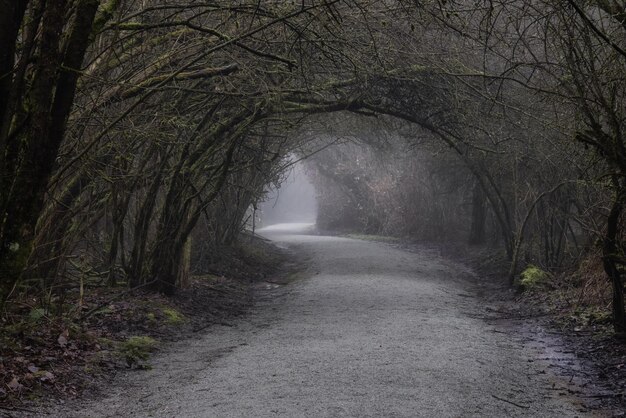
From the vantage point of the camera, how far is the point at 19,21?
585 cm

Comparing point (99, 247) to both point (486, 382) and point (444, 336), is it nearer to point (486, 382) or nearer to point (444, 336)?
point (444, 336)

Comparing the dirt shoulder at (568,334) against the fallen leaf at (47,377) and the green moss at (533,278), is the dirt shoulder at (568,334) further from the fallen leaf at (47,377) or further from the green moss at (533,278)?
the fallen leaf at (47,377)

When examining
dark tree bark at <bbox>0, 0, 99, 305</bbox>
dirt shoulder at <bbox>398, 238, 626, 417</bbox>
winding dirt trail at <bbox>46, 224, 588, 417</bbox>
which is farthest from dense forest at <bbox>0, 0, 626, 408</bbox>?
winding dirt trail at <bbox>46, 224, 588, 417</bbox>

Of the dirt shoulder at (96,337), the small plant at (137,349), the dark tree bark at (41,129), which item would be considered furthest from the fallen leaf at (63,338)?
the dark tree bark at (41,129)

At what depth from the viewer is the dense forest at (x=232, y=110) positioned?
6094 mm

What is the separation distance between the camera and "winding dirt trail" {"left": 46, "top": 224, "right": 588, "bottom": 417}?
595cm

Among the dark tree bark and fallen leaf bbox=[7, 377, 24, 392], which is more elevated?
the dark tree bark

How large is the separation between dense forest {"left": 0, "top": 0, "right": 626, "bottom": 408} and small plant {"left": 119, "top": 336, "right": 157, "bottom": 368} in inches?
33.5

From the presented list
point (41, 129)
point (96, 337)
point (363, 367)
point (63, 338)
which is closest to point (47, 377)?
point (63, 338)

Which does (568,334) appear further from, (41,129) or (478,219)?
(478,219)

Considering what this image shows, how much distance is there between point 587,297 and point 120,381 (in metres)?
6.44

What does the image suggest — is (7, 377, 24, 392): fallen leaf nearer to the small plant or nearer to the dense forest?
the dense forest

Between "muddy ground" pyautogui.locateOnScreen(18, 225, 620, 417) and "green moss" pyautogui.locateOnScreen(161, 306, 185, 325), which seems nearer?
"muddy ground" pyautogui.locateOnScreen(18, 225, 620, 417)

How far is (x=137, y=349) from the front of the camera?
839 cm
